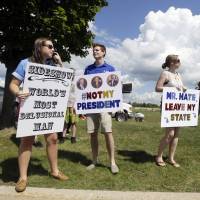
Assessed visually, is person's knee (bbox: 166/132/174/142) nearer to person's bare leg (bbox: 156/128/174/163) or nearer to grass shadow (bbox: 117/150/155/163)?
person's bare leg (bbox: 156/128/174/163)

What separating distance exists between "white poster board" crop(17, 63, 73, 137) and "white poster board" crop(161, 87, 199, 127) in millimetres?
1760

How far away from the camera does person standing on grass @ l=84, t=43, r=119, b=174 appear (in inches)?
281

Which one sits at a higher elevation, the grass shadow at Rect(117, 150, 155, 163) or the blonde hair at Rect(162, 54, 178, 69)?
the blonde hair at Rect(162, 54, 178, 69)

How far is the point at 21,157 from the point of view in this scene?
6.24 metres

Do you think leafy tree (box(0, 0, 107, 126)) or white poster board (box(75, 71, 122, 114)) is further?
leafy tree (box(0, 0, 107, 126))

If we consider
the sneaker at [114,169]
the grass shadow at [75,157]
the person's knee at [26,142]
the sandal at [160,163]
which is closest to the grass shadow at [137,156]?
the sandal at [160,163]

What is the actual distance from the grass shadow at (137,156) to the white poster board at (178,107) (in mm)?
947

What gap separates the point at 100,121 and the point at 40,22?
4739 millimetres

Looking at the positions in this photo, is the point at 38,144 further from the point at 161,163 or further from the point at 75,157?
the point at 161,163

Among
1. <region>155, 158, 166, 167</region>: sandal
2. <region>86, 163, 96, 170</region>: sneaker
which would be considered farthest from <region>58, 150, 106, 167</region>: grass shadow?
<region>155, 158, 166, 167</region>: sandal

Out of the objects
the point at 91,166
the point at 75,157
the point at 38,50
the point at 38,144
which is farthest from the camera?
the point at 38,144

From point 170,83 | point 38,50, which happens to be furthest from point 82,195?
point 170,83

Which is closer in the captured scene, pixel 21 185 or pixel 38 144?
pixel 21 185

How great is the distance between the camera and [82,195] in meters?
5.96
